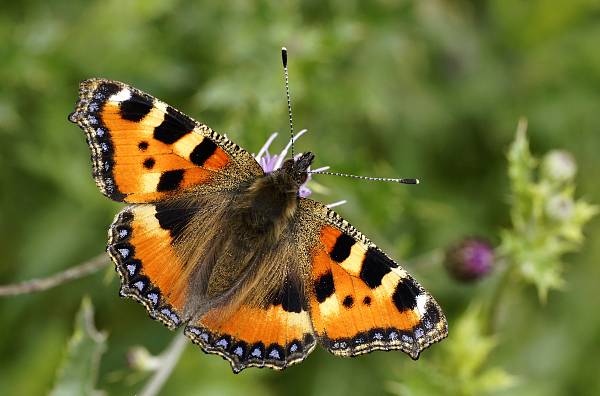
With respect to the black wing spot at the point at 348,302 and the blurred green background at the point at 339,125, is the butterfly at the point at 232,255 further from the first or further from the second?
the blurred green background at the point at 339,125

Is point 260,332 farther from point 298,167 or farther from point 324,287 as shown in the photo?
point 298,167

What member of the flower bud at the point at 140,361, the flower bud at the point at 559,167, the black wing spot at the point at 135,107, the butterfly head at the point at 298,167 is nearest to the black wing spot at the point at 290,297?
the butterfly head at the point at 298,167

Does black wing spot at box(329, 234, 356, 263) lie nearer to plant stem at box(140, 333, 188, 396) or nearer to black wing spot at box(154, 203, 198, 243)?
black wing spot at box(154, 203, 198, 243)

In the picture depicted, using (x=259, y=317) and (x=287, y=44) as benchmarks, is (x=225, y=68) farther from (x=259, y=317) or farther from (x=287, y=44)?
(x=259, y=317)

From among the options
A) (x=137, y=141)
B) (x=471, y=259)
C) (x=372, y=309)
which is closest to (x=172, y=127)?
(x=137, y=141)

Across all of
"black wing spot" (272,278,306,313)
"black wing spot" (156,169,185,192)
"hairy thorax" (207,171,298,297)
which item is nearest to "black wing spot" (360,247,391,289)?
"black wing spot" (272,278,306,313)

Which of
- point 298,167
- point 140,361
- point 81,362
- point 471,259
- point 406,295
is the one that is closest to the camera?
point 406,295
